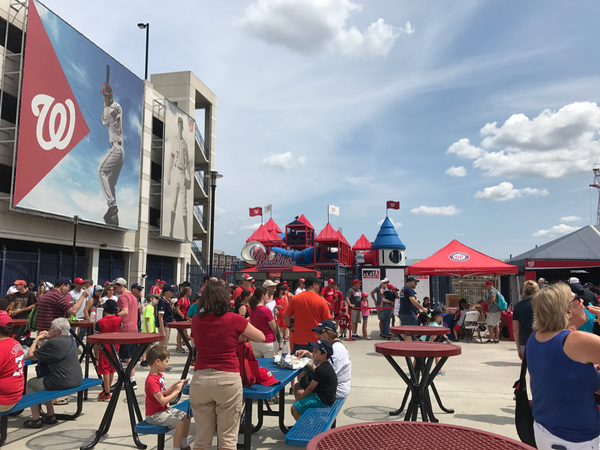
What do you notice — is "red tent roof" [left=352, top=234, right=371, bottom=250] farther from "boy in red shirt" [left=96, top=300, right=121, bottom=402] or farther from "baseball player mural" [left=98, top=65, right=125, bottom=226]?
"boy in red shirt" [left=96, top=300, right=121, bottom=402]

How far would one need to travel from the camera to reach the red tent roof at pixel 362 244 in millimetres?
35188

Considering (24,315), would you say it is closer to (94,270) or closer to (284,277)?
(94,270)

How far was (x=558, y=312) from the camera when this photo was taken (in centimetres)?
274

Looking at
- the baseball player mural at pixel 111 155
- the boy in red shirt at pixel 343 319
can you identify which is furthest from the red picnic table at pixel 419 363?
the baseball player mural at pixel 111 155

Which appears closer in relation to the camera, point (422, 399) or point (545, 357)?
point (545, 357)

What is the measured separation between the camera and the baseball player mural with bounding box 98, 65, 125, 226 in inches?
973

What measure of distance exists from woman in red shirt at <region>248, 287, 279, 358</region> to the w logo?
17899 mm

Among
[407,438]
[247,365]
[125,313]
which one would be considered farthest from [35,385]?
[407,438]

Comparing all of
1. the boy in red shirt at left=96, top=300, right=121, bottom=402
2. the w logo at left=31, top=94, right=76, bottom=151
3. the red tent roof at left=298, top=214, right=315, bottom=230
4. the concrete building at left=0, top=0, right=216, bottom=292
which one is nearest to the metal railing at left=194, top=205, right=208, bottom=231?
the concrete building at left=0, top=0, right=216, bottom=292

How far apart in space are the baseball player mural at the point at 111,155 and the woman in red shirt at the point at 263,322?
818 inches

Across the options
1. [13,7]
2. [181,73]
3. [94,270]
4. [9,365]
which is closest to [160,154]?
[181,73]

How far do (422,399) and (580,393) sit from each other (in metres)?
2.77

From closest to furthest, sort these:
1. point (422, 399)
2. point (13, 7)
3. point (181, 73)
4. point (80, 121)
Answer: point (422, 399) < point (13, 7) < point (80, 121) < point (181, 73)

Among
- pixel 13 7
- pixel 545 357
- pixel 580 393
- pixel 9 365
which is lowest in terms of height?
pixel 9 365
